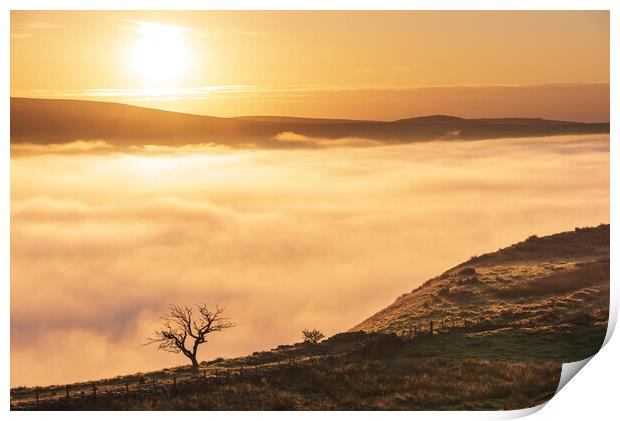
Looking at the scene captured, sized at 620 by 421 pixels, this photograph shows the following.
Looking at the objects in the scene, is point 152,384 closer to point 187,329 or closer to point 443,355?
point 187,329

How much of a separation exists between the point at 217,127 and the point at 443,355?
15.4 feet

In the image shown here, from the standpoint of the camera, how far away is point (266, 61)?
46.5 feet

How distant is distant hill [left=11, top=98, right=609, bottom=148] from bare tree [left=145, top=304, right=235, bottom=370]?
8.16 ft

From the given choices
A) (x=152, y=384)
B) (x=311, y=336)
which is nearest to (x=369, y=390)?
(x=311, y=336)

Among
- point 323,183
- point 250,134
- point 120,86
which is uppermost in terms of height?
point 120,86

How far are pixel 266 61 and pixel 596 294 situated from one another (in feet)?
19.6

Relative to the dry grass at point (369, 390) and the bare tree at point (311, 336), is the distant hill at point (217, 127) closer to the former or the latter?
the bare tree at point (311, 336)

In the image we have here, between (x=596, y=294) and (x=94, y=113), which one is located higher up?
(x=94, y=113)

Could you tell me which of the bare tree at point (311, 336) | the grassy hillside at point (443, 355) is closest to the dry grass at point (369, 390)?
the grassy hillside at point (443, 355)

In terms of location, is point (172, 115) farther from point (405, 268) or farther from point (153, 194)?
point (405, 268)

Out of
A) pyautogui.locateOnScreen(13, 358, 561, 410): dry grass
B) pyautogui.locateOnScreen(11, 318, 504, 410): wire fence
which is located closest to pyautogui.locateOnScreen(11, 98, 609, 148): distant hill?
pyautogui.locateOnScreen(11, 318, 504, 410): wire fence

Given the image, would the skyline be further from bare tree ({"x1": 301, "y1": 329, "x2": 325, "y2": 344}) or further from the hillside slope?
bare tree ({"x1": 301, "y1": 329, "x2": 325, "y2": 344})

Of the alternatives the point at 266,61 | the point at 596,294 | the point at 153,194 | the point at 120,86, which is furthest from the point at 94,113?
the point at 596,294

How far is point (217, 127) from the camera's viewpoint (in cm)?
1415
